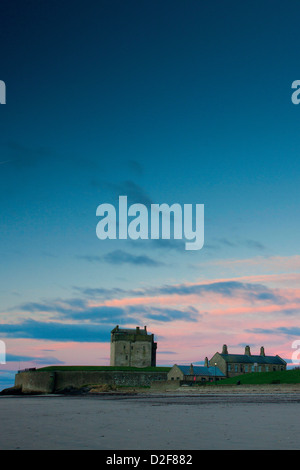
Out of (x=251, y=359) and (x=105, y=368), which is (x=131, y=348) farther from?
(x=251, y=359)

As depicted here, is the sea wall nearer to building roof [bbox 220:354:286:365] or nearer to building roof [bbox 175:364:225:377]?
building roof [bbox 175:364:225:377]

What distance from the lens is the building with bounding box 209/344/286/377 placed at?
354 feet

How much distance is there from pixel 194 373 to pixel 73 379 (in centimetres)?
2521

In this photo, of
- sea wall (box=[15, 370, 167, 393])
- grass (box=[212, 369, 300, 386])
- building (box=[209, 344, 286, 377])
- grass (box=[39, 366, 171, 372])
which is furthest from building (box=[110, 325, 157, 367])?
grass (box=[212, 369, 300, 386])

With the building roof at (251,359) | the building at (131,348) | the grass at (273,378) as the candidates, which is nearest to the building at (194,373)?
the building roof at (251,359)

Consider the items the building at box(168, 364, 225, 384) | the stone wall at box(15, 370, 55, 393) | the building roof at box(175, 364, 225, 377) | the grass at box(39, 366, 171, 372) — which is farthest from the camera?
the building roof at box(175, 364, 225, 377)

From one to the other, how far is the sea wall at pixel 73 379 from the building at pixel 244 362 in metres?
18.7

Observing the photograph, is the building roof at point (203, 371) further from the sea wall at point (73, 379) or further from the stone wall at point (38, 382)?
the stone wall at point (38, 382)

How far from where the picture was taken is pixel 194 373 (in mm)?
100250

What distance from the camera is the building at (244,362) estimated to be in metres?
108

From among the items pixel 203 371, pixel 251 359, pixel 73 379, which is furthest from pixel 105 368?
pixel 251 359

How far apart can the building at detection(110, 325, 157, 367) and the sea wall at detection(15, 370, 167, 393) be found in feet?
28.3

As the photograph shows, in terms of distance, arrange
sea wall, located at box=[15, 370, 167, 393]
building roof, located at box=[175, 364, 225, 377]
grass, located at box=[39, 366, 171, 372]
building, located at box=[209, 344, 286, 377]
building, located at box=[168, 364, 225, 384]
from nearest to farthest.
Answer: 1. sea wall, located at box=[15, 370, 167, 393]
2. building, located at box=[168, 364, 225, 384]
3. grass, located at box=[39, 366, 171, 372]
4. building roof, located at box=[175, 364, 225, 377]
5. building, located at box=[209, 344, 286, 377]
